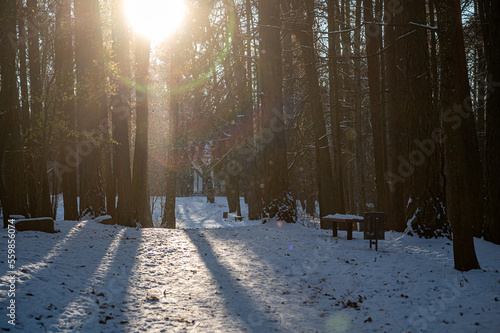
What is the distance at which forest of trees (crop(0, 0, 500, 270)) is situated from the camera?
9.91 m

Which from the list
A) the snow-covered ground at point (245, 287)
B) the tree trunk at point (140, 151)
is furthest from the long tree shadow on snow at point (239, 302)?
the tree trunk at point (140, 151)

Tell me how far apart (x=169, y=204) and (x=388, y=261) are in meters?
14.0

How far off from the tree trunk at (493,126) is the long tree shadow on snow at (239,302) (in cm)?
665

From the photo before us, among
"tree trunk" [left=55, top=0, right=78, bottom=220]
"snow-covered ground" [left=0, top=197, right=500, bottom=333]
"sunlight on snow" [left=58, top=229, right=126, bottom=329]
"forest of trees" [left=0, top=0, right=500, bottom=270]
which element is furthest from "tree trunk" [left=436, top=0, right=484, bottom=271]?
"tree trunk" [left=55, top=0, right=78, bottom=220]

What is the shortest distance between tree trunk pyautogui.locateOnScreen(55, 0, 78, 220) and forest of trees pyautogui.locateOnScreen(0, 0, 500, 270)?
0.22 ft

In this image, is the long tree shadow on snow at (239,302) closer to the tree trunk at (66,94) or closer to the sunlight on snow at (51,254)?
the sunlight on snow at (51,254)

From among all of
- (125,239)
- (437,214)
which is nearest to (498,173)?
(437,214)

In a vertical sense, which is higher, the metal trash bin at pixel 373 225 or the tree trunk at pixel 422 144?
the tree trunk at pixel 422 144

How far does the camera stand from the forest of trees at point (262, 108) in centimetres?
991

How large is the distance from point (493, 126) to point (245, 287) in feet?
24.0

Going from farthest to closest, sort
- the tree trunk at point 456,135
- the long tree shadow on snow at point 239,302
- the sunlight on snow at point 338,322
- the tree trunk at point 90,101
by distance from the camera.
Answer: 1. the tree trunk at point 90,101
2. the tree trunk at point 456,135
3. the long tree shadow on snow at point 239,302
4. the sunlight on snow at point 338,322

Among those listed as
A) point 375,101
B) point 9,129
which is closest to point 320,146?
point 375,101

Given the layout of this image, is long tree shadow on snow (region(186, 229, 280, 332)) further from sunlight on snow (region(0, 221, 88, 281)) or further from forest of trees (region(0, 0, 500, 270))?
forest of trees (region(0, 0, 500, 270))

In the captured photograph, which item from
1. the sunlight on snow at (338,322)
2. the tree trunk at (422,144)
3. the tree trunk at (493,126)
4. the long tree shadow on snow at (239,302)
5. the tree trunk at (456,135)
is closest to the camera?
the sunlight on snow at (338,322)
